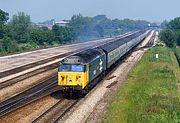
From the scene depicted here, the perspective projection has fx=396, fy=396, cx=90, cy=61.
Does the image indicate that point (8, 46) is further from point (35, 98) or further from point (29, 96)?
point (35, 98)

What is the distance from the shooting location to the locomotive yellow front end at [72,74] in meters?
27.3

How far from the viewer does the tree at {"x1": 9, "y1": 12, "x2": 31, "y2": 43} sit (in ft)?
323

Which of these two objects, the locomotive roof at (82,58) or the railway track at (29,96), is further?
the locomotive roof at (82,58)

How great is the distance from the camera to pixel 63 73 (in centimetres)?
2739

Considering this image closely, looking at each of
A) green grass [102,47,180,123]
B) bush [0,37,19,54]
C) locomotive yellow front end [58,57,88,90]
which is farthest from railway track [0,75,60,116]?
bush [0,37,19,54]

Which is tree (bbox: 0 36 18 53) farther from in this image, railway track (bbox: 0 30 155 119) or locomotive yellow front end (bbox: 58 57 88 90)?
locomotive yellow front end (bbox: 58 57 88 90)

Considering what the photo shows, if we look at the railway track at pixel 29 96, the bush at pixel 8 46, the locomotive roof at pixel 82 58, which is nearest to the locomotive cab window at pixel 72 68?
the locomotive roof at pixel 82 58

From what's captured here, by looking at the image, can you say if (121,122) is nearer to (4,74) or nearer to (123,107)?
(123,107)

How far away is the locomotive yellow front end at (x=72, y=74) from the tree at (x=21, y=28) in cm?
7183

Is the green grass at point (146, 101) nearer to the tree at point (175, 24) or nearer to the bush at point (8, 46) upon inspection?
the bush at point (8, 46)

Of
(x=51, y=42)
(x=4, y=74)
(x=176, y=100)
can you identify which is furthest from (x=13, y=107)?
(x=51, y=42)

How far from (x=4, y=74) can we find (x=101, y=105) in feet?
61.1

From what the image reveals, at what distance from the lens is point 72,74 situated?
27.3m

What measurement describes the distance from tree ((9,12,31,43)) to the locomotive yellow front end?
71830 millimetres
